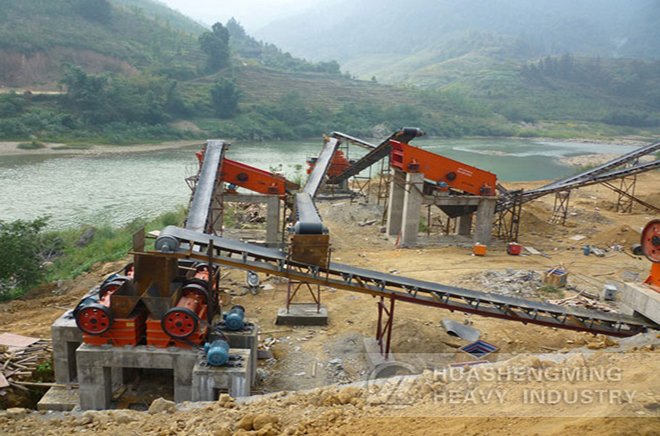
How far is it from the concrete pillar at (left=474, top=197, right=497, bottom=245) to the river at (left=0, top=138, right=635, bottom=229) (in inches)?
589

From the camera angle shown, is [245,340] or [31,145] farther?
[31,145]

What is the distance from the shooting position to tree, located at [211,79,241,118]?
6944 centimetres

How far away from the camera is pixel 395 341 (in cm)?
1103

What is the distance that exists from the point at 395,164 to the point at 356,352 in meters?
10.1

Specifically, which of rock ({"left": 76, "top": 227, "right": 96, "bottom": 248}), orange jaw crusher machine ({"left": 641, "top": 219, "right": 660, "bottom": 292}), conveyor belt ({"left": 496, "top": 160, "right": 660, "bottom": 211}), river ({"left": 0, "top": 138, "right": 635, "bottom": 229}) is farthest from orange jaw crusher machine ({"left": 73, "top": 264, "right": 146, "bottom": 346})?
river ({"left": 0, "top": 138, "right": 635, "bottom": 229})

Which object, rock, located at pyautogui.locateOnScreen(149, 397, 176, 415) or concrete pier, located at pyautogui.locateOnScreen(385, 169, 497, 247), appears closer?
rock, located at pyautogui.locateOnScreen(149, 397, 176, 415)

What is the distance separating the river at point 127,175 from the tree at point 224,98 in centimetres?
844

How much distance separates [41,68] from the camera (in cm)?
6725

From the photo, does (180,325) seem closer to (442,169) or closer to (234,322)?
(234,322)

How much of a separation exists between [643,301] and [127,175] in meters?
35.3

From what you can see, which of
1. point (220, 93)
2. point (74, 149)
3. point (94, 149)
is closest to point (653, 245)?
point (74, 149)

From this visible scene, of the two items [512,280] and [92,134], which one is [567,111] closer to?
[92,134]

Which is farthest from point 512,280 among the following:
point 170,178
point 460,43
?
point 460,43

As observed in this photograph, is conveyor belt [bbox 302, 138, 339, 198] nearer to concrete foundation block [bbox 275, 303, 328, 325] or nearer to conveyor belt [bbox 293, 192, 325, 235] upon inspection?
conveyor belt [bbox 293, 192, 325, 235]
